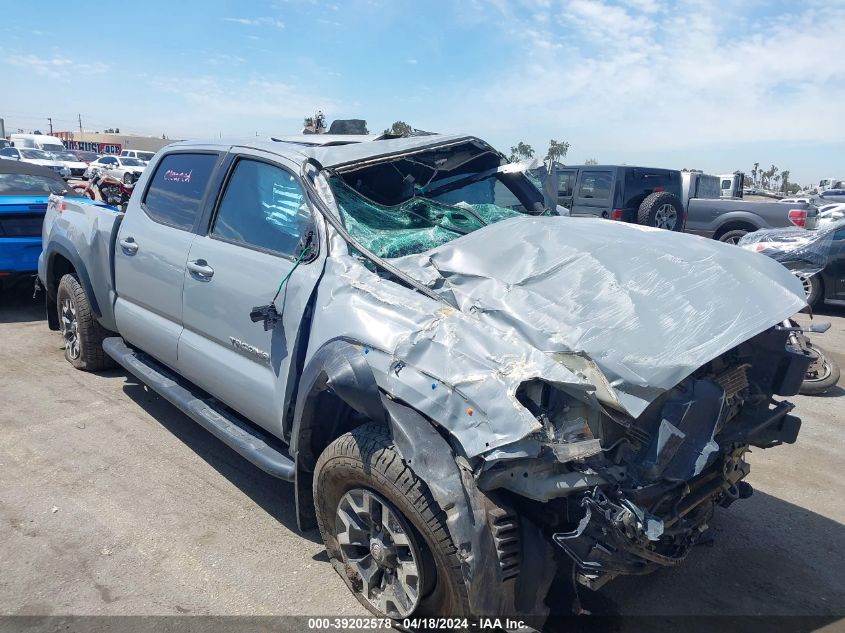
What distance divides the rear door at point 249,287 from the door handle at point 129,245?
2.72 feet

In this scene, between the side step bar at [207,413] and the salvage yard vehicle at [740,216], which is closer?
the side step bar at [207,413]

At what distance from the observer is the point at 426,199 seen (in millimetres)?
4059

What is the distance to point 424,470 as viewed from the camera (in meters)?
2.39

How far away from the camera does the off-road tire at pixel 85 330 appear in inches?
209

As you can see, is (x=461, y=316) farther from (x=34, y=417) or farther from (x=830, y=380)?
(x=830, y=380)

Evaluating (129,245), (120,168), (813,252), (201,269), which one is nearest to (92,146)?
(120,168)

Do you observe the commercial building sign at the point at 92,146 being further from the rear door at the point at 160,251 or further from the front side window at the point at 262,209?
the front side window at the point at 262,209

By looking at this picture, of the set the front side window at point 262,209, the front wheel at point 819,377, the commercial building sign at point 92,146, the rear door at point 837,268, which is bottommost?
the front wheel at point 819,377

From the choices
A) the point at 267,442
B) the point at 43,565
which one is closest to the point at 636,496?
the point at 267,442

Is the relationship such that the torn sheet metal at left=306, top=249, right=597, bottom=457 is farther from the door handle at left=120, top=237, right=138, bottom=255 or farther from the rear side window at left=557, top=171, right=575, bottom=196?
the rear side window at left=557, top=171, right=575, bottom=196

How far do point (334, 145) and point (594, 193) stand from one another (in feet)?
34.5

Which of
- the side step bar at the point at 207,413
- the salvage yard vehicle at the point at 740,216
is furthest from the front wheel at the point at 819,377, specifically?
the salvage yard vehicle at the point at 740,216

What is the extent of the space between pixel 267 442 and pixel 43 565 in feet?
3.91

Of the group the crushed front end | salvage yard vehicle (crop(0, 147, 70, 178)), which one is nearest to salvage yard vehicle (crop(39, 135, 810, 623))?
the crushed front end
